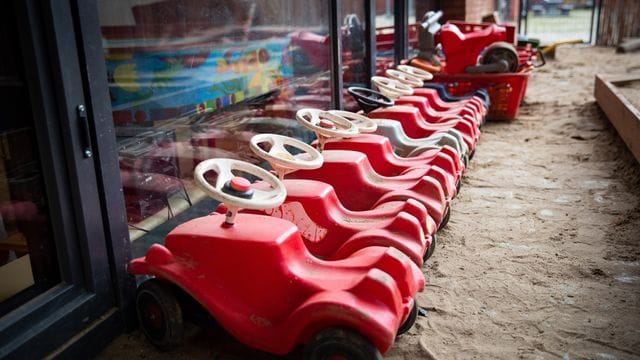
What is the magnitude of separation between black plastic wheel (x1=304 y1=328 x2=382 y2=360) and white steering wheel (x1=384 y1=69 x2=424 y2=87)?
10.3ft

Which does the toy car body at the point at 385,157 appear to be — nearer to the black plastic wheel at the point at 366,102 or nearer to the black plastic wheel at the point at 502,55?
the black plastic wheel at the point at 366,102

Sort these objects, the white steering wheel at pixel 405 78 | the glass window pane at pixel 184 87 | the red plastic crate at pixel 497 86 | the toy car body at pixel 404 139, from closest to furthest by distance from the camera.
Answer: the glass window pane at pixel 184 87, the toy car body at pixel 404 139, the white steering wheel at pixel 405 78, the red plastic crate at pixel 497 86

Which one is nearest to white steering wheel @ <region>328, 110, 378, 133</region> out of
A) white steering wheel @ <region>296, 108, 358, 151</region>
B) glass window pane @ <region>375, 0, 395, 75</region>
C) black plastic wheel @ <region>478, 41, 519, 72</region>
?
white steering wheel @ <region>296, 108, 358, 151</region>

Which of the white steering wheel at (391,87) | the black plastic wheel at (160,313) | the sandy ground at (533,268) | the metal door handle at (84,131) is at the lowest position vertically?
the sandy ground at (533,268)

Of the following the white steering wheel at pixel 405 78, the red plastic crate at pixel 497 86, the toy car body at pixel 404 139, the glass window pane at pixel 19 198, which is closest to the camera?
the glass window pane at pixel 19 198

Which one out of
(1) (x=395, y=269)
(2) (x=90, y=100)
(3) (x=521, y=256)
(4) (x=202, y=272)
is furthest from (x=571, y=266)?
(2) (x=90, y=100)

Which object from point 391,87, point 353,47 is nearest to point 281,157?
point 391,87

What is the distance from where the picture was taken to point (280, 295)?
1960mm

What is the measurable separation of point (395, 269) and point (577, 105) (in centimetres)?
604

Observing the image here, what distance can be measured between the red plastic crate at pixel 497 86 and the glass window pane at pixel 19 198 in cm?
495

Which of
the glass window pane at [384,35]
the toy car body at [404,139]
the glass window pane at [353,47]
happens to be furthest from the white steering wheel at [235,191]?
the glass window pane at [384,35]

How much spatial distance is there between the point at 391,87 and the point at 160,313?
263 cm

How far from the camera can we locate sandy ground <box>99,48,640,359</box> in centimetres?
217

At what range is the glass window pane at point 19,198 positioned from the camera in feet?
6.09
